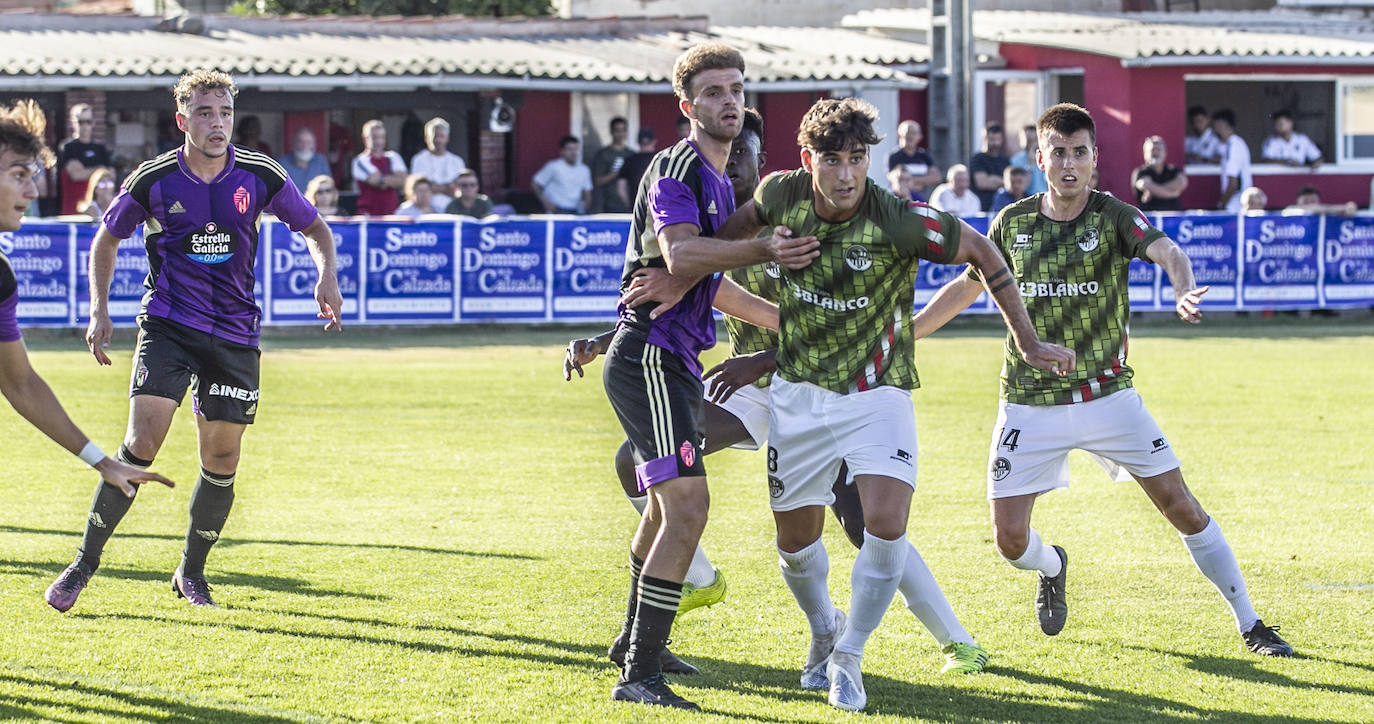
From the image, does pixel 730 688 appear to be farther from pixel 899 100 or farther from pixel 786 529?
pixel 899 100

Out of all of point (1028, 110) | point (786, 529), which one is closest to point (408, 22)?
point (1028, 110)

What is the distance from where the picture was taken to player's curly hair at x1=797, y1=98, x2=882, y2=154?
5535mm

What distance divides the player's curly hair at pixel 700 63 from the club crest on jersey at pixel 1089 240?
1.58 m

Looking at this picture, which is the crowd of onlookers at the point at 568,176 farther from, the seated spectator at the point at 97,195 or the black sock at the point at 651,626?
the black sock at the point at 651,626

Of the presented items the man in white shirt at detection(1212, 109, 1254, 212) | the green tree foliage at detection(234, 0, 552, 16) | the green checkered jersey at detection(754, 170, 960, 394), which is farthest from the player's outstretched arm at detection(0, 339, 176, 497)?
the green tree foliage at detection(234, 0, 552, 16)

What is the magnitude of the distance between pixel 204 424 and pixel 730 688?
263 cm

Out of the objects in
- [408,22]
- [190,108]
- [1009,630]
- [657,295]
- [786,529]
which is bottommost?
[1009,630]

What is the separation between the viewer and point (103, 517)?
7.04 m

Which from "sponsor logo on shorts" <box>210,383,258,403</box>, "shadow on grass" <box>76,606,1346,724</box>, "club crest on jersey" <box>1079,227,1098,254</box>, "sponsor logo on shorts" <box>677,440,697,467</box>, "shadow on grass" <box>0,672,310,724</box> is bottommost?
"shadow on grass" <box>76,606,1346,724</box>

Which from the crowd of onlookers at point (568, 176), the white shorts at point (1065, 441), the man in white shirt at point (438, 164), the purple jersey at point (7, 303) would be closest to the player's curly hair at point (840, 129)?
the white shorts at point (1065, 441)

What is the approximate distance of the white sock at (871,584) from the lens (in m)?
5.73

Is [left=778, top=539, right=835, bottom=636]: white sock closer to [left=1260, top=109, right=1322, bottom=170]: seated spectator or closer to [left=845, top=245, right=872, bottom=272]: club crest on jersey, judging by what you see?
[left=845, top=245, right=872, bottom=272]: club crest on jersey

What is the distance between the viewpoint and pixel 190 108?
6969 millimetres

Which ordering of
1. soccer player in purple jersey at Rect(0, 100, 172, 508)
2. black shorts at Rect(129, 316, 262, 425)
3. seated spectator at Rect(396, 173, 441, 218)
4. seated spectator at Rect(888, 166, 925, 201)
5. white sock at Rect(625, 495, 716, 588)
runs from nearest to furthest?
soccer player in purple jersey at Rect(0, 100, 172, 508)
white sock at Rect(625, 495, 716, 588)
black shorts at Rect(129, 316, 262, 425)
seated spectator at Rect(396, 173, 441, 218)
seated spectator at Rect(888, 166, 925, 201)
